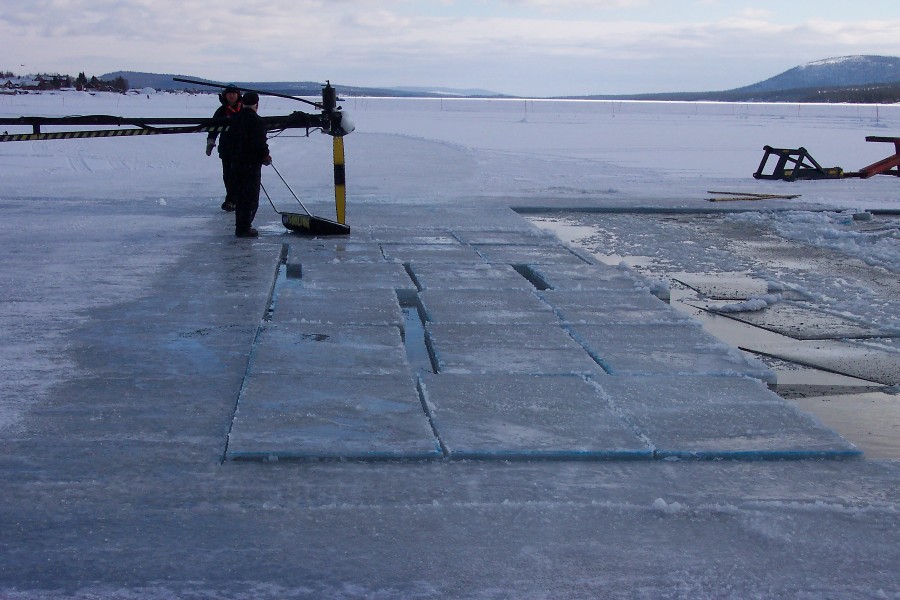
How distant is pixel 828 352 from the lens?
18.1ft

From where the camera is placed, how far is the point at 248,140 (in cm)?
892

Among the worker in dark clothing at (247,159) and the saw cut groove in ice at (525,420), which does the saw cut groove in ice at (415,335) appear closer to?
the saw cut groove in ice at (525,420)

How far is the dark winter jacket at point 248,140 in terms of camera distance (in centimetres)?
888

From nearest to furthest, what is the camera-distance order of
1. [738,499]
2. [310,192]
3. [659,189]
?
[738,499]
[310,192]
[659,189]

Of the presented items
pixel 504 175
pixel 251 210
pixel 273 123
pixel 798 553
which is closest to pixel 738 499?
pixel 798 553

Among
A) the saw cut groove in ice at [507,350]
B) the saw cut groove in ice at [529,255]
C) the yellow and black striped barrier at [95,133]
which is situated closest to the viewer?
the saw cut groove in ice at [507,350]

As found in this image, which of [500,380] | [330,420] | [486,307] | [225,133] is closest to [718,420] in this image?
[500,380]

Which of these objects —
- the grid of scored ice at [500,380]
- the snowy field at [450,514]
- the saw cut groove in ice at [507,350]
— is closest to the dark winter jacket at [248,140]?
the snowy field at [450,514]

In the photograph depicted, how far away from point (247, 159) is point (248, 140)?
0.19 m

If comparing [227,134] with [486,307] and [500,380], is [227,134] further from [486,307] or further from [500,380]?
[500,380]

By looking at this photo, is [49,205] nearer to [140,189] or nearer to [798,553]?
→ [140,189]

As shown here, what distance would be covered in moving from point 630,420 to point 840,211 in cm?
971

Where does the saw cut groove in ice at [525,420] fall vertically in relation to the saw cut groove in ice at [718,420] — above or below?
above

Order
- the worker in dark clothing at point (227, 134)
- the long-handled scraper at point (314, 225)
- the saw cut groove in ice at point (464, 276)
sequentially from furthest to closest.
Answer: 1. the worker in dark clothing at point (227, 134)
2. the long-handled scraper at point (314, 225)
3. the saw cut groove in ice at point (464, 276)
